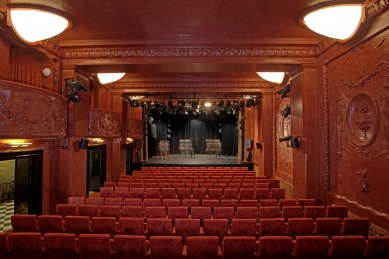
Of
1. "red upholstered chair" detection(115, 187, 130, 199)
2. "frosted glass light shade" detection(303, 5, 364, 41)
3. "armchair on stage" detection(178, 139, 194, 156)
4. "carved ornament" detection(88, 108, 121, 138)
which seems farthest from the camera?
"armchair on stage" detection(178, 139, 194, 156)

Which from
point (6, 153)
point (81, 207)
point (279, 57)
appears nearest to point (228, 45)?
point (279, 57)

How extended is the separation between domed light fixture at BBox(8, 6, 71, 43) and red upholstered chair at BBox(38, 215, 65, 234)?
311 cm

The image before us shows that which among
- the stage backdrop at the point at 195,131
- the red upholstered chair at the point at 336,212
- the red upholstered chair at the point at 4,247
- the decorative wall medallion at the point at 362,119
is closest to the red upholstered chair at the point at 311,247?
the red upholstered chair at the point at 336,212

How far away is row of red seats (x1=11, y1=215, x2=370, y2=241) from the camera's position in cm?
371

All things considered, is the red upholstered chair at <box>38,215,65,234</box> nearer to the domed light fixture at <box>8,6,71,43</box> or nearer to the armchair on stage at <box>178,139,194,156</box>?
the domed light fixture at <box>8,6,71,43</box>

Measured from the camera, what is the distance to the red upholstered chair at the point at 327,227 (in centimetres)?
379

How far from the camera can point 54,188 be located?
6156 mm

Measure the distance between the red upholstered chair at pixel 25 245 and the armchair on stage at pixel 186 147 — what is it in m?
15.6

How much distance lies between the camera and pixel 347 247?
10.0 ft

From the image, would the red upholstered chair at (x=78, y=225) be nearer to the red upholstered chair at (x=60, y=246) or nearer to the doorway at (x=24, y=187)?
the red upholstered chair at (x=60, y=246)

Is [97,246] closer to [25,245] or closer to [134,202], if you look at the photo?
[25,245]

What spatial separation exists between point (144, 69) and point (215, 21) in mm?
2486

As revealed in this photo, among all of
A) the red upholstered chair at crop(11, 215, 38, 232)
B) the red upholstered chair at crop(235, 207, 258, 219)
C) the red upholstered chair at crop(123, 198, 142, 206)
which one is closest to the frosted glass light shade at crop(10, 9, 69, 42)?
the red upholstered chair at crop(11, 215, 38, 232)

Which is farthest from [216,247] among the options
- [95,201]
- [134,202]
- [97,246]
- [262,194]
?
[262,194]
